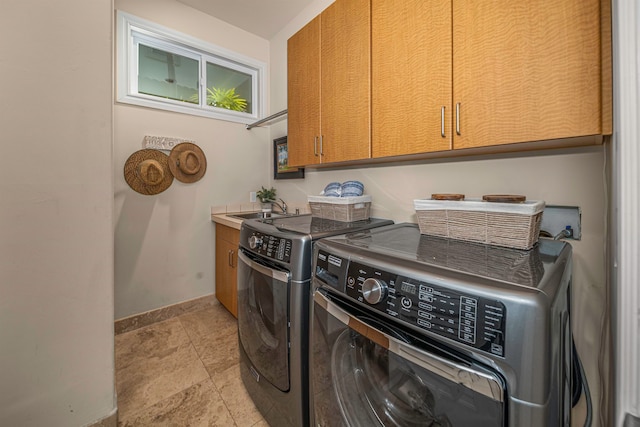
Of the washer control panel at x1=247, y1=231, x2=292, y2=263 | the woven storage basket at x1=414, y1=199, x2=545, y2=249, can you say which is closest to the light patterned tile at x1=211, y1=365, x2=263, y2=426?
the washer control panel at x1=247, y1=231, x2=292, y2=263

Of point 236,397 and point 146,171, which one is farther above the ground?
point 146,171

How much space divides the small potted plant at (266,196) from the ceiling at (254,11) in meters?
1.68

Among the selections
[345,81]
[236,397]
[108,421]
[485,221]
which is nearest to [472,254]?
[485,221]

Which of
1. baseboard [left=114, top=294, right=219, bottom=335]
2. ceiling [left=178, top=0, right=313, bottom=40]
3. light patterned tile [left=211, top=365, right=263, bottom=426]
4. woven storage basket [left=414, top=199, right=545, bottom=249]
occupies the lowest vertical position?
light patterned tile [left=211, top=365, right=263, bottom=426]

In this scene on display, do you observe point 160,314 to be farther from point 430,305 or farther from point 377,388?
point 430,305

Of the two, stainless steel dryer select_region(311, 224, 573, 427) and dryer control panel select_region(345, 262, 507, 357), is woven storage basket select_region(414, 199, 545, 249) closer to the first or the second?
stainless steel dryer select_region(311, 224, 573, 427)

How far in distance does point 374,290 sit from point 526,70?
94 centimetres

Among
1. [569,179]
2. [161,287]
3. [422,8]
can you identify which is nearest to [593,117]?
[569,179]

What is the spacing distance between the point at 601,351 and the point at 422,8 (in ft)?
5.24

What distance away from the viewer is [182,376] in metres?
1.64

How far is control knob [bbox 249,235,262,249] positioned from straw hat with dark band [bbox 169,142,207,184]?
1.39 metres

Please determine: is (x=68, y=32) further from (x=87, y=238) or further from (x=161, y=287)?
(x=161, y=287)

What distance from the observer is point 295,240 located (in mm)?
1089

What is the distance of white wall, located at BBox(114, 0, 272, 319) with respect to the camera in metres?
2.09
